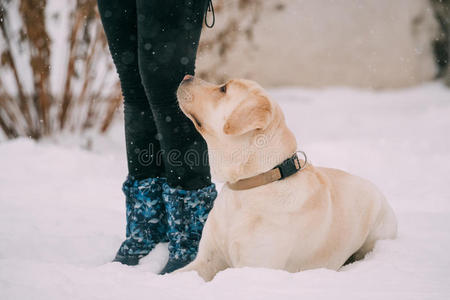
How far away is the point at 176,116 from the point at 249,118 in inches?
15.6

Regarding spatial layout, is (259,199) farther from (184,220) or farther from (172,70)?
(172,70)

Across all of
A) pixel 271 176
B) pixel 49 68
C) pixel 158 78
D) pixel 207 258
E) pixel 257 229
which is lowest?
pixel 207 258

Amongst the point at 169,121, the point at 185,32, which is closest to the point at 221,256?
the point at 169,121

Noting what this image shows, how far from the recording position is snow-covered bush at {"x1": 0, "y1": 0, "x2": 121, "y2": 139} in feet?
13.4

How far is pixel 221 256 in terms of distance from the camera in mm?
1983

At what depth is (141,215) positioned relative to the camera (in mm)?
2238

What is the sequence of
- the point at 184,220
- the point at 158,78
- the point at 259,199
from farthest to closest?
the point at 184,220, the point at 158,78, the point at 259,199

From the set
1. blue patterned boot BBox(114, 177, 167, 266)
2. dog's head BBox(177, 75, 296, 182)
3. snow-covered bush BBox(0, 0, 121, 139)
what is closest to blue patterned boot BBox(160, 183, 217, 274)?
blue patterned boot BBox(114, 177, 167, 266)

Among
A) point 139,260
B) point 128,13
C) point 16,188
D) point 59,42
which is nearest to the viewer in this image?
point 128,13

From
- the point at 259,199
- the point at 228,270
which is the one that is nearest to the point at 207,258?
the point at 228,270

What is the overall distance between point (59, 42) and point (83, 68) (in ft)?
2.73

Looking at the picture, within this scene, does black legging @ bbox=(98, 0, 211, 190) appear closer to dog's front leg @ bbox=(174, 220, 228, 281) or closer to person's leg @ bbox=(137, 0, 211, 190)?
person's leg @ bbox=(137, 0, 211, 190)

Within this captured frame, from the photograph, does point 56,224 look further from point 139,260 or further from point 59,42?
point 59,42

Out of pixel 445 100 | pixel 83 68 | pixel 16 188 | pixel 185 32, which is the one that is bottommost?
pixel 445 100
